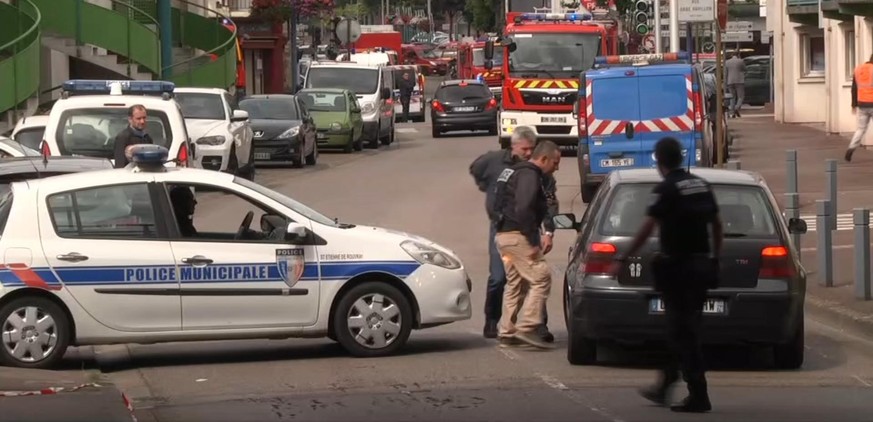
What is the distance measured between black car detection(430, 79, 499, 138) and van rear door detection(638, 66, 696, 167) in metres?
21.4

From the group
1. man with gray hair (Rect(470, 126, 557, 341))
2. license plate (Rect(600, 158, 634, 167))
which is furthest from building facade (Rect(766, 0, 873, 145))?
man with gray hair (Rect(470, 126, 557, 341))

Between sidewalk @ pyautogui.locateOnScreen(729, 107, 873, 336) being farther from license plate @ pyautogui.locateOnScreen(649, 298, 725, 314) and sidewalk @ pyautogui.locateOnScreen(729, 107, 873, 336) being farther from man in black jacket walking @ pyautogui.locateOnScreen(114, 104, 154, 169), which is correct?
man in black jacket walking @ pyautogui.locateOnScreen(114, 104, 154, 169)

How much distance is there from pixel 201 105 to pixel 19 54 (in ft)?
10.8

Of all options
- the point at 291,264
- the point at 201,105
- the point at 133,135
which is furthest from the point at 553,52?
the point at 291,264

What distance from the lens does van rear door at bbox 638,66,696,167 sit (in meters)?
23.1

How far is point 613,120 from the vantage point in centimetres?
2341

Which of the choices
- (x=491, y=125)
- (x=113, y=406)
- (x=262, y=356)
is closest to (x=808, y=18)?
(x=491, y=125)

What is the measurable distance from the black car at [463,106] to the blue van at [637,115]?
2090 cm

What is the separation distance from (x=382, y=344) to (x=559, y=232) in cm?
980

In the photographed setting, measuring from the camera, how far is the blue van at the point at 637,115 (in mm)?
23125

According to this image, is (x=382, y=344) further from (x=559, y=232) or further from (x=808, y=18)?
(x=808, y=18)

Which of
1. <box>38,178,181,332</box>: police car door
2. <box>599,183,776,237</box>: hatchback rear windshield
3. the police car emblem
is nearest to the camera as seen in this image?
<box>599,183,776,237</box>: hatchback rear windshield

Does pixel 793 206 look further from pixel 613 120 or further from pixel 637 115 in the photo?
pixel 613 120

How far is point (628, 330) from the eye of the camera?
36.2 ft
